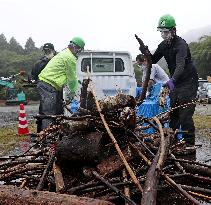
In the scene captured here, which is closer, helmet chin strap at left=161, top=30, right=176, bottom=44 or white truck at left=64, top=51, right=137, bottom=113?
helmet chin strap at left=161, top=30, right=176, bottom=44

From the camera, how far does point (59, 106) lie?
7758mm

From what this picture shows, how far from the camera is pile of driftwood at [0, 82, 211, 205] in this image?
2.82m

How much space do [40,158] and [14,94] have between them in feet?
78.2

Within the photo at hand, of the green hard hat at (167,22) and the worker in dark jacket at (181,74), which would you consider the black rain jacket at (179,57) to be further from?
the green hard hat at (167,22)

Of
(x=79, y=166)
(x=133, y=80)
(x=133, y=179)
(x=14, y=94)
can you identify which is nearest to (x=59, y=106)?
(x=133, y=80)

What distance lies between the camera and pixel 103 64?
36.7 ft

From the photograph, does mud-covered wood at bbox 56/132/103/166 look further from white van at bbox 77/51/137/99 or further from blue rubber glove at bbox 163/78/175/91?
white van at bbox 77/51/137/99

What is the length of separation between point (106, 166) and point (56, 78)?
453 cm

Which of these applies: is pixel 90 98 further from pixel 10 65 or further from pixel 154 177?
pixel 10 65

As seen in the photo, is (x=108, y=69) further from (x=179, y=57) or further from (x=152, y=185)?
(x=152, y=185)

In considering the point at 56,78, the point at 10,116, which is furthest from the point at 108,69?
the point at 10,116

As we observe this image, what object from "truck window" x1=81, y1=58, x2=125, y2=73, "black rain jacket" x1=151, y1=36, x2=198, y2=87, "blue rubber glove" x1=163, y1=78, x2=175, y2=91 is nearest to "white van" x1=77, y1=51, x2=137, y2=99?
"truck window" x1=81, y1=58, x2=125, y2=73

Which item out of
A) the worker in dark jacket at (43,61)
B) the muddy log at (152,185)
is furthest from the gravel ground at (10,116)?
the muddy log at (152,185)

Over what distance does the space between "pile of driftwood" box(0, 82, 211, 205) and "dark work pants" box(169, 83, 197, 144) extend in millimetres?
2320
